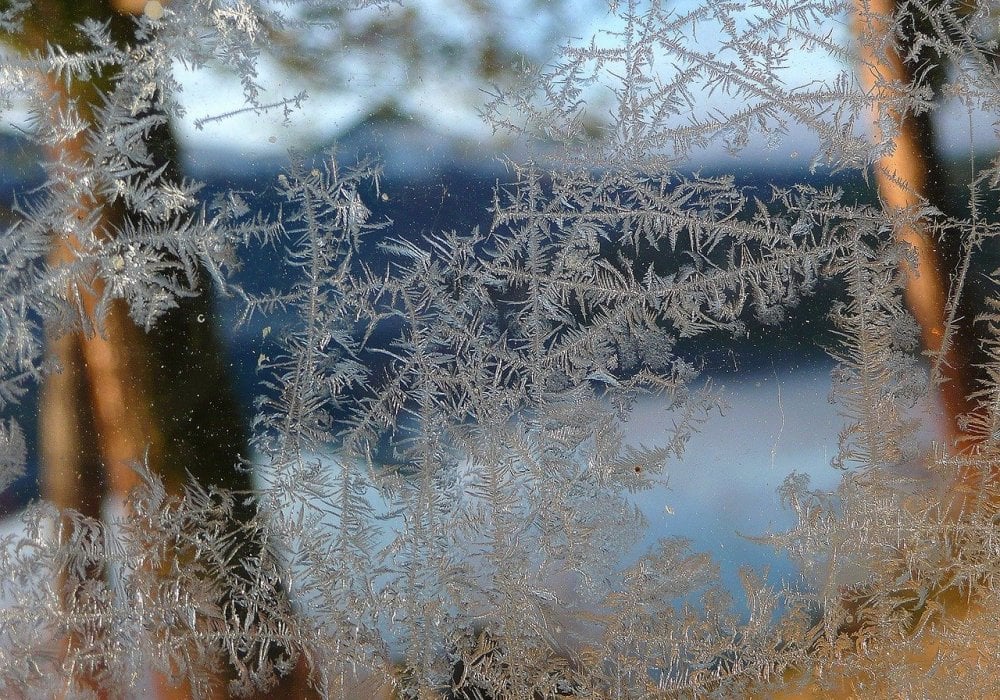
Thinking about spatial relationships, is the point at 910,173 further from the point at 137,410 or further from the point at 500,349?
the point at 137,410

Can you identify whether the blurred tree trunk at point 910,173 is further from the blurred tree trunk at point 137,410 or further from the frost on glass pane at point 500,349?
the blurred tree trunk at point 137,410

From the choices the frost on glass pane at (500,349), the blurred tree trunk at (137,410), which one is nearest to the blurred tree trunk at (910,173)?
the frost on glass pane at (500,349)

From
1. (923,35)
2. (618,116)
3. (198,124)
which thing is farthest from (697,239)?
(198,124)

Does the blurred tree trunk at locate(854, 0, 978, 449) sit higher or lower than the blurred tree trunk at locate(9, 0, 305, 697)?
higher

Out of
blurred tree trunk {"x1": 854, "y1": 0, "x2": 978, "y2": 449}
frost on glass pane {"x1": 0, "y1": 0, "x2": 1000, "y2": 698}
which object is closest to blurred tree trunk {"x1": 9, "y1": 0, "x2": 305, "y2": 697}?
frost on glass pane {"x1": 0, "y1": 0, "x2": 1000, "y2": 698}

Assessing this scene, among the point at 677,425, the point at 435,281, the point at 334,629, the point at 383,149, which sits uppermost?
the point at 383,149

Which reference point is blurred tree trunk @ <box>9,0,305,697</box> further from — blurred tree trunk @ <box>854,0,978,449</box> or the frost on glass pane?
blurred tree trunk @ <box>854,0,978,449</box>

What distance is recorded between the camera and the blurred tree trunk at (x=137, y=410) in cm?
47

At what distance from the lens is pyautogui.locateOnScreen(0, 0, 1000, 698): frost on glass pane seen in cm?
47

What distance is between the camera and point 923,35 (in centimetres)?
47

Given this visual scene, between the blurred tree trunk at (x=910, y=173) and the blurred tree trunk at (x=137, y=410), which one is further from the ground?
the blurred tree trunk at (x=910, y=173)

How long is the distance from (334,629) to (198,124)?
0.41 m

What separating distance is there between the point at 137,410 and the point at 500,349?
0.29 metres

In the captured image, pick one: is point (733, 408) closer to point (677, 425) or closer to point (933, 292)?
point (677, 425)
